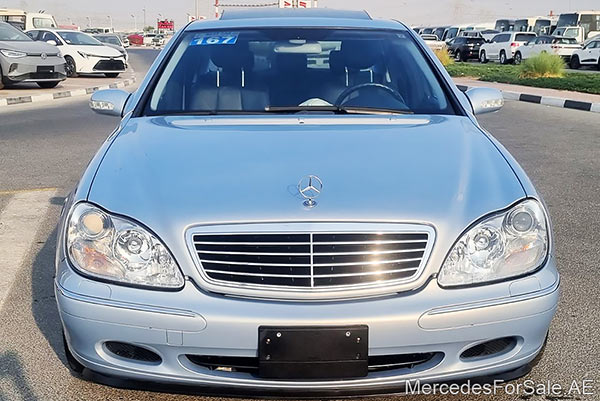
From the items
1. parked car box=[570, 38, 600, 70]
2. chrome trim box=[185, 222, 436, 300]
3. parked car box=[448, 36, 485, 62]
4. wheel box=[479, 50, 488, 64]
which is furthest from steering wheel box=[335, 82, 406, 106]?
parked car box=[448, 36, 485, 62]

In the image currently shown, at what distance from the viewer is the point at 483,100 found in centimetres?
389

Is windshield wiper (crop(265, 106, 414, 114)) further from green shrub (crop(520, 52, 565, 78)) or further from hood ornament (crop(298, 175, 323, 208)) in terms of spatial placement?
green shrub (crop(520, 52, 565, 78))

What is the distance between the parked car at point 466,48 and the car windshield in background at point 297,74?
35.7 m

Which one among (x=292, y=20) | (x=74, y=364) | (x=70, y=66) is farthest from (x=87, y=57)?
(x=74, y=364)

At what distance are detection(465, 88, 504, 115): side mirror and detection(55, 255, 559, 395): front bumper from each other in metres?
1.64

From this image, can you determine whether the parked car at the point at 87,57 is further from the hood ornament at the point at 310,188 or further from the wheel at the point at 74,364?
the hood ornament at the point at 310,188

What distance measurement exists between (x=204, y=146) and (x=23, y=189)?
413cm

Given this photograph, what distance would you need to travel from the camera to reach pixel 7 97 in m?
14.7

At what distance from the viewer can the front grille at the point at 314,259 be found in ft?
7.68

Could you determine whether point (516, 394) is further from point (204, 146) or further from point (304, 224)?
point (204, 146)

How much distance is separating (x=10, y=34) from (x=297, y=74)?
14736 millimetres

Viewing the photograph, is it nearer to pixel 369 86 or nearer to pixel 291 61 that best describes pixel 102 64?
pixel 291 61

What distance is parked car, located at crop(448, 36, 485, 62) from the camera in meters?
38.1

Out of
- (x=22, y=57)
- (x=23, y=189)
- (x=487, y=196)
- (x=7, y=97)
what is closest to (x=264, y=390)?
(x=487, y=196)
